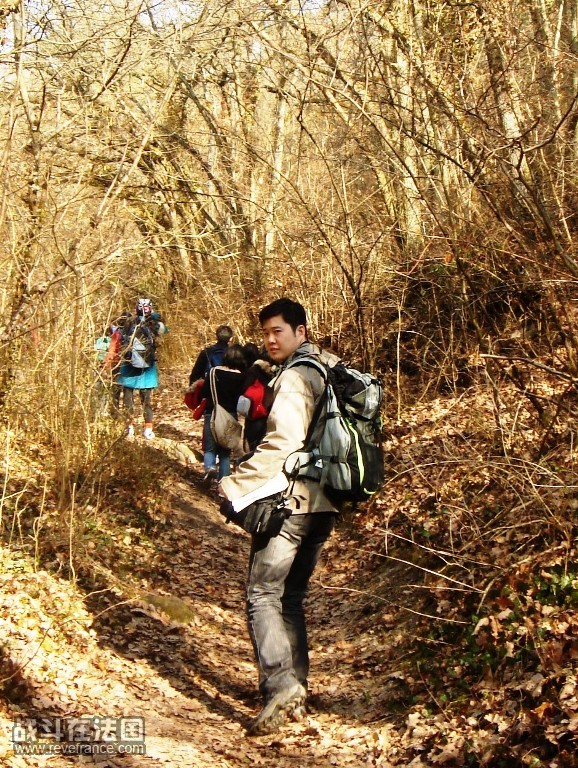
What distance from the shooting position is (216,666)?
601cm

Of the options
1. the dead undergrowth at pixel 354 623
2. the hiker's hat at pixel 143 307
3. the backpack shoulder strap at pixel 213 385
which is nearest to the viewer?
the dead undergrowth at pixel 354 623

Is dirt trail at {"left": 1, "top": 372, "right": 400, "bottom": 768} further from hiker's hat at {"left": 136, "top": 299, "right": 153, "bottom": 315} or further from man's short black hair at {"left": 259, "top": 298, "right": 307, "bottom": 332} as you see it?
hiker's hat at {"left": 136, "top": 299, "right": 153, "bottom": 315}

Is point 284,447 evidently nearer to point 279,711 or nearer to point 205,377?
point 279,711

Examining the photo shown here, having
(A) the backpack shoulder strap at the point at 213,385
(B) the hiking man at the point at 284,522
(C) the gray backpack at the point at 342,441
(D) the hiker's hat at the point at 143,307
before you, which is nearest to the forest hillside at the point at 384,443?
(B) the hiking man at the point at 284,522

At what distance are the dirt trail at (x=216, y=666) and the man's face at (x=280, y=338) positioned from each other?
2222 mm

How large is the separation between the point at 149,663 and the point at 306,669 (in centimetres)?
146

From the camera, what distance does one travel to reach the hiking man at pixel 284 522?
4.54 metres

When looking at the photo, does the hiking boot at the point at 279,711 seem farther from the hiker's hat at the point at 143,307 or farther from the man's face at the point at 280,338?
the hiker's hat at the point at 143,307

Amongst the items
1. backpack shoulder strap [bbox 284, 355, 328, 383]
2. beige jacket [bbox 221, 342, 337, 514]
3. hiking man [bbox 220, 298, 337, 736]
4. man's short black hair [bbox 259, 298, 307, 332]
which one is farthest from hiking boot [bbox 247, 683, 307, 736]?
man's short black hair [bbox 259, 298, 307, 332]

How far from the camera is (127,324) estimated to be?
1164 cm

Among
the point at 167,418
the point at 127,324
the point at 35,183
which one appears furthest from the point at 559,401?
the point at 167,418

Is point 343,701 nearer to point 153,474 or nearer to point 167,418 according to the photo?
point 153,474

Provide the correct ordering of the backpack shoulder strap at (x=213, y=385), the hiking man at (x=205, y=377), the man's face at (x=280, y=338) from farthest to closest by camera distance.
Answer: the hiking man at (x=205, y=377) < the backpack shoulder strap at (x=213, y=385) < the man's face at (x=280, y=338)

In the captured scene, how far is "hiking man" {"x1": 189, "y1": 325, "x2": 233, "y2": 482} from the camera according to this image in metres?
10.2
